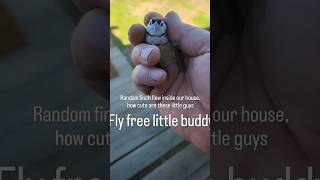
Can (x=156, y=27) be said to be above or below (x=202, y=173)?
above

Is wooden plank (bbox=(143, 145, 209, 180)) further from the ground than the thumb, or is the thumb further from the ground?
the thumb

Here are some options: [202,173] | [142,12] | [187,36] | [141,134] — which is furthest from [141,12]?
[202,173]

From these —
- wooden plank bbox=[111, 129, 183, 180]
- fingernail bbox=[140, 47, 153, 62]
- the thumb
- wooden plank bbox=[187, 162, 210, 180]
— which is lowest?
wooden plank bbox=[187, 162, 210, 180]

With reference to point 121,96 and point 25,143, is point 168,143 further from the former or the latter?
point 25,143

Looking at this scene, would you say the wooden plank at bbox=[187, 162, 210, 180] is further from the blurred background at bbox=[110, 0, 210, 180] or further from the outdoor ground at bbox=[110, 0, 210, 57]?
the outdoor ground at bbox=[110, 0, 210, 57]

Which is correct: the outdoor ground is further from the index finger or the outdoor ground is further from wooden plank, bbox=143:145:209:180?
wooden plank, bbox=143:145:209:180

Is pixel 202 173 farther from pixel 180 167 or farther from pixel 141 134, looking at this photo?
pixel 141 134

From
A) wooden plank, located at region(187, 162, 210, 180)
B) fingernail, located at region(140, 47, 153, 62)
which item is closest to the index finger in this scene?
fingernail, located at region(140, 47, 153, 62)
